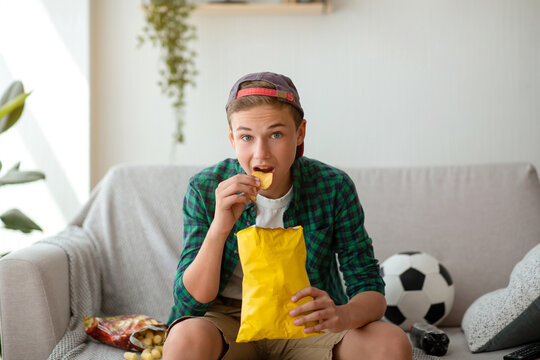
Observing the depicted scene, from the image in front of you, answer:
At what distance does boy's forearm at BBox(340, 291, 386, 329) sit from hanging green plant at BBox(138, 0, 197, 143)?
156 cm

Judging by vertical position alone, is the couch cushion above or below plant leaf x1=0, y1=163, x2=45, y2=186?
below

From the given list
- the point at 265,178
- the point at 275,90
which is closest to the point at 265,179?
the point at 265,178

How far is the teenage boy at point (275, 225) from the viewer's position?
1.26m

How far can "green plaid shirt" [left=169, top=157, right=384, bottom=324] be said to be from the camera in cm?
146

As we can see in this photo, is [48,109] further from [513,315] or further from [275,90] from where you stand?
[513,315]

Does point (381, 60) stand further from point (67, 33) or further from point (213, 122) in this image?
point (67, 33)

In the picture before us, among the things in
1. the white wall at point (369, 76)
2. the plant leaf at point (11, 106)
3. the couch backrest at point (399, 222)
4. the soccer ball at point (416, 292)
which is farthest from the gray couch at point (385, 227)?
the white wall at point (369, 76)

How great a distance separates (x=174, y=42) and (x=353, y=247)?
1.56 m

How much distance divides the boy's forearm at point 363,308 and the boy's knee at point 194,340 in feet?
1.04

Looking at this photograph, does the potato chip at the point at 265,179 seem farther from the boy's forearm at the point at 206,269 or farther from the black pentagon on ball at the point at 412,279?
the black pentagon on ball at the point at 412,279

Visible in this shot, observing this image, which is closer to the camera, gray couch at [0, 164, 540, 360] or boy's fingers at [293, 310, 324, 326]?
boy's fingers at [293, 310, 324, 326]

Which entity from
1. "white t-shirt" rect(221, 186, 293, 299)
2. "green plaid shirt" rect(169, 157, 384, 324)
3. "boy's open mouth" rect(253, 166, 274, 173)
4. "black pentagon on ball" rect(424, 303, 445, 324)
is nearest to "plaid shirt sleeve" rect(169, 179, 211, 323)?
"green plaid shirt" rect(169, 157, 384, 324)

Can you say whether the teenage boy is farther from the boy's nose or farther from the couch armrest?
the couch armrest

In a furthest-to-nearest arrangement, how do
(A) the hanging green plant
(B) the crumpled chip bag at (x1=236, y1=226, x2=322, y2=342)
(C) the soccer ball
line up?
(A) the hanging green plant < (C) the soccer ball < (B) the crumpled chip bag at (x1=236, y1=226, x2=322, y2=342)
